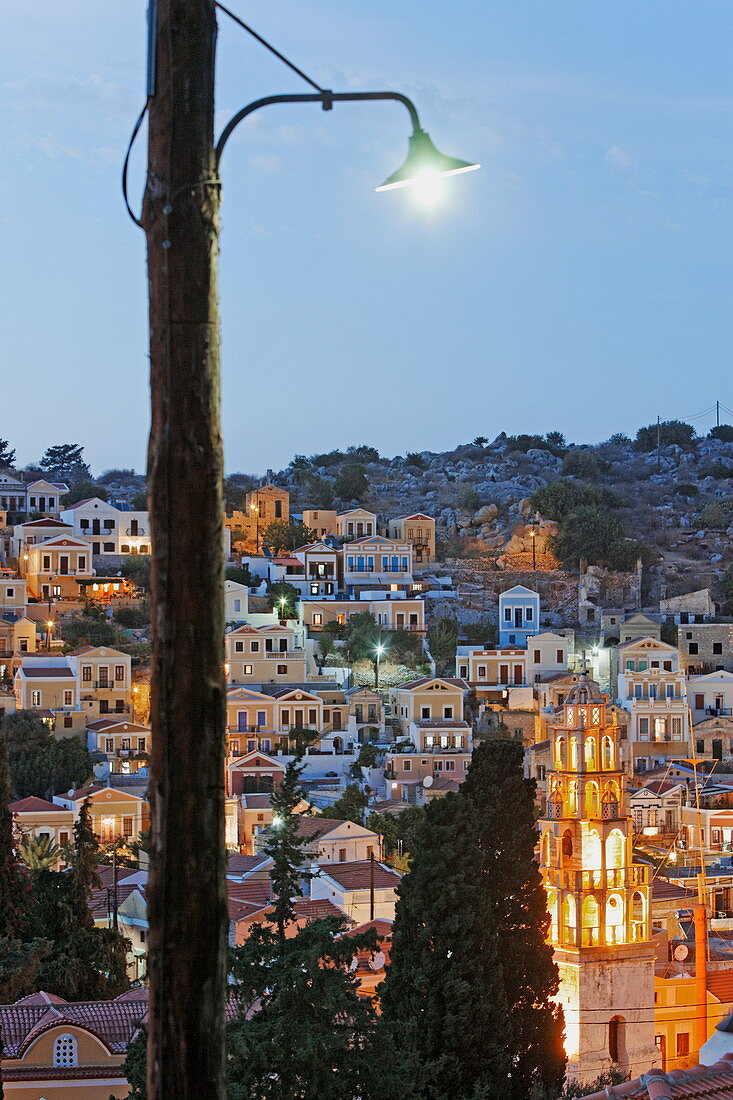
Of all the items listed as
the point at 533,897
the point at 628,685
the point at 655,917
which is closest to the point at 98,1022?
the point at 533,897

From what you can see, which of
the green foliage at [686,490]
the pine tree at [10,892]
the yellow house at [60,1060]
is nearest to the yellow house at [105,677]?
the pine tree at [10,892]

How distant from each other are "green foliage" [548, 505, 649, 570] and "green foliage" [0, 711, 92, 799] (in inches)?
957

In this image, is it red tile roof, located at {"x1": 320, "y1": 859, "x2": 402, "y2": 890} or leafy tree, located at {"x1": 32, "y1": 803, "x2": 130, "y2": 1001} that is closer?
leafy tree, located at {"x1": 32, "y1": 803, "x2": 130, "y2": 1001}

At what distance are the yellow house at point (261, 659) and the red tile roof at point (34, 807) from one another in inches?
406

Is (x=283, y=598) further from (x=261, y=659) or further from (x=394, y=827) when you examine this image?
(x=394, y=827)

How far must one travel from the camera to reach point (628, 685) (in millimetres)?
37406

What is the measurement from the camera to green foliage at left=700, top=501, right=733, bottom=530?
205 feet

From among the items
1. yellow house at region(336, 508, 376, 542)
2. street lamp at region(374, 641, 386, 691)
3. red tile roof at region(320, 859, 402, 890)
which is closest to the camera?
red tile roof at region(320, 859, 402, 890)

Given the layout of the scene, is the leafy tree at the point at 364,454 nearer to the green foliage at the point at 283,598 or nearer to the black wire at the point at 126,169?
the green foliage at the point at 283,598

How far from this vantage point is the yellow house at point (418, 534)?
5231cm

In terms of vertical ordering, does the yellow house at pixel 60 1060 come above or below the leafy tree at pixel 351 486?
below

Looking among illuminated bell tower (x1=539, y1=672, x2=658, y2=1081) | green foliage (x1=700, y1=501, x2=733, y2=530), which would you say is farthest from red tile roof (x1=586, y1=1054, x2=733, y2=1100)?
green foliage (x1=700, y1=501, x2=733, y2=530)

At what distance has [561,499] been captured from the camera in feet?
192

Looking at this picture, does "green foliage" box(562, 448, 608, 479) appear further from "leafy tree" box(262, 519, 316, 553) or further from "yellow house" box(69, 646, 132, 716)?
"yellow house" box(69, 646, 132, 716)
